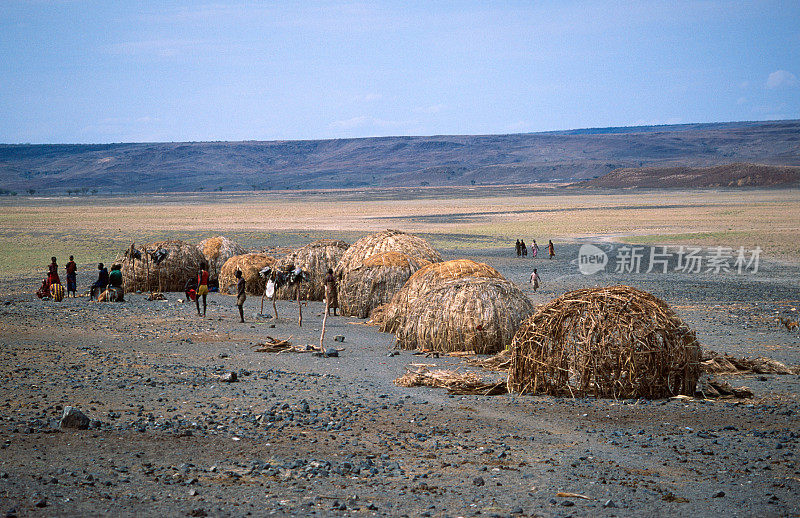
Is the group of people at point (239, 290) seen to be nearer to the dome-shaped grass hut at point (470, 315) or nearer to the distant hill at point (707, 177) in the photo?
the dome-shaped grass hut at point (470, 315)

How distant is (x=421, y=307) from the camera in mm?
18422

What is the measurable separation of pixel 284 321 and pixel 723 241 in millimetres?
34315

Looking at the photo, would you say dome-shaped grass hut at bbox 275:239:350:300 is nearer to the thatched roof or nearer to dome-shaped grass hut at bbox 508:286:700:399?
the thatched roof

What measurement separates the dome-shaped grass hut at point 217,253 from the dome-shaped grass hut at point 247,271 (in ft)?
4.24

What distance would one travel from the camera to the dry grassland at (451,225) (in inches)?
1999

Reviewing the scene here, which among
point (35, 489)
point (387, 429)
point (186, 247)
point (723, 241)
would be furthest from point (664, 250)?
point (35, 489)

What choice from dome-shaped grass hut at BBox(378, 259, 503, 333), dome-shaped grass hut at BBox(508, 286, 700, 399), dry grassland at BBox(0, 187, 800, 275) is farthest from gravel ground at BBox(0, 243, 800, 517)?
dry grassland at BBox(0, 187, 800, 275)

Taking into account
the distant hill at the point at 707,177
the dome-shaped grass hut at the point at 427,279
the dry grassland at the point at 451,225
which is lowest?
the dry grassland at the point at 451,225

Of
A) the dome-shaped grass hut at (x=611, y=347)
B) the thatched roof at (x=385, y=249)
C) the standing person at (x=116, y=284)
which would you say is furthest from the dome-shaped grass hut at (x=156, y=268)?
the dome-shaped grass hut at (x=611, y=347)

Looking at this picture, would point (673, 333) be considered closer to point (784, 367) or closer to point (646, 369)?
point (646, 369)

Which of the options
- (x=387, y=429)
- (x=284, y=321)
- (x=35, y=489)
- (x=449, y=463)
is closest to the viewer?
(x=35, y=489)

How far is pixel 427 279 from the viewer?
20047 mm

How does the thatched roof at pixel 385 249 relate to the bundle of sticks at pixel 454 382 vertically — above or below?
above

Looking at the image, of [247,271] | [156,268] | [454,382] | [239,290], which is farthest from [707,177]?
[454,382]
